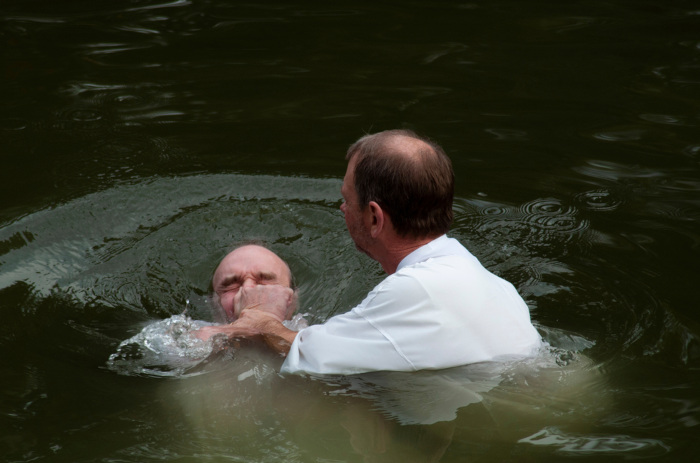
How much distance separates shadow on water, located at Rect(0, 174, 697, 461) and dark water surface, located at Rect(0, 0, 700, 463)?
1 cm

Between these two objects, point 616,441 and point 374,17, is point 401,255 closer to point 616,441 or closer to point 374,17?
point 616,441

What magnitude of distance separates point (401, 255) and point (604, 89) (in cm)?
438

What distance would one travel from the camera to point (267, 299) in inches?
181

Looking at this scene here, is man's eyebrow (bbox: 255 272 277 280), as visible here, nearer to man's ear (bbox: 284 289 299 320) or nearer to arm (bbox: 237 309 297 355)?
man's ear (bbox: 284 289 299 320)

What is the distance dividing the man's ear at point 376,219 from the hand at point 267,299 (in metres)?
0.89

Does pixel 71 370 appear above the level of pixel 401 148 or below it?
below

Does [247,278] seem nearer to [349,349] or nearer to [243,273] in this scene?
[243,273]

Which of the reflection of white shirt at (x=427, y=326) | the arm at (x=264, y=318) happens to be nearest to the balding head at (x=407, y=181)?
the reflection of white shirt at (x=427, y=326)

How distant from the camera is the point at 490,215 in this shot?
576 cm

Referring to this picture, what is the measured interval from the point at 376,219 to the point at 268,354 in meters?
0.88

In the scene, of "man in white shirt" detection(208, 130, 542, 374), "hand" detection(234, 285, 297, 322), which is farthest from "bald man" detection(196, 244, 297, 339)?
"man in white shirt" detection(208, 130, 542, 374)

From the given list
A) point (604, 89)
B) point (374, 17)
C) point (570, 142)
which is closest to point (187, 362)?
point (570, 142)

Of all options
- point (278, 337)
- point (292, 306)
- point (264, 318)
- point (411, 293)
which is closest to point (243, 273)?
point (292, 306)

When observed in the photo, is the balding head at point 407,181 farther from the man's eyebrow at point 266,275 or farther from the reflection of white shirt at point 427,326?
the man's eyebrow at point 266,275
